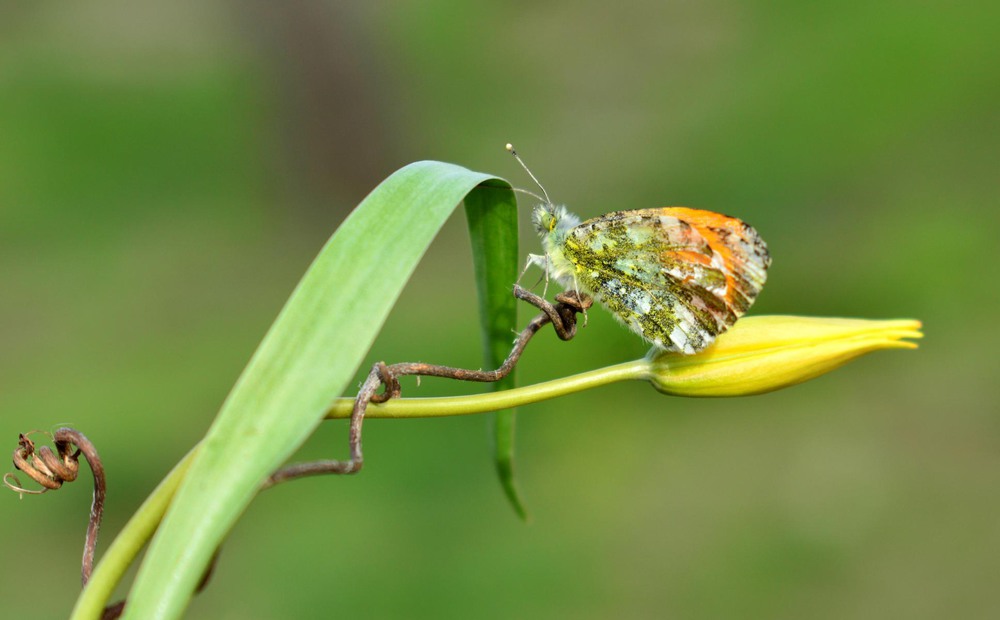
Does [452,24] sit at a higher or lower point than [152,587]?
higher

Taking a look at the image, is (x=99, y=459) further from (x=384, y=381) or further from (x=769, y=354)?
(x=769, y=354)

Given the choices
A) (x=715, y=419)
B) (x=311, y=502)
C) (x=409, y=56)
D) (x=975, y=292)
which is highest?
(x=409, y=56)

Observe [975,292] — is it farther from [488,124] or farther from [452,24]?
[452,24]

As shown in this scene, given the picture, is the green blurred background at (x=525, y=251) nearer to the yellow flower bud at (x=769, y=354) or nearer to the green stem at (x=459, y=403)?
the yellow flower bud at (x=769, y=354)

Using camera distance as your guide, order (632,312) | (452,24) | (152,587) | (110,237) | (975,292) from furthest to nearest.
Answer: (452,24)
(110,237)
(975,292)
(632,312)
(152,587)

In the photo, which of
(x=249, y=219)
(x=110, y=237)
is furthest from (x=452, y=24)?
(x=110, y=237)

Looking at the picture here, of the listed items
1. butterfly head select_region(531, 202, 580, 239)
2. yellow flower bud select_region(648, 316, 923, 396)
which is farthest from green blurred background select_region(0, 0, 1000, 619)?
yellow flower bud select_region(648, 316, 923, 396)

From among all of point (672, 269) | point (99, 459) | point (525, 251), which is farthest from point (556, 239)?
point (525, 251)
